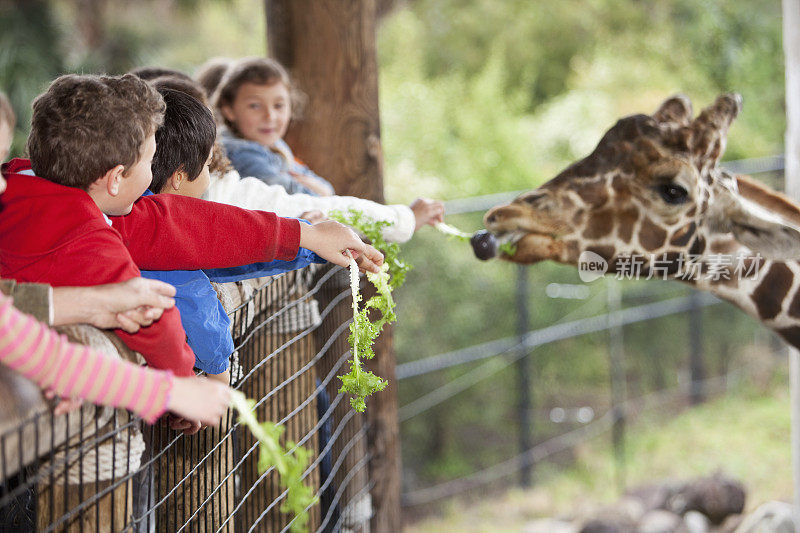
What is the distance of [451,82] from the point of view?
13617mm

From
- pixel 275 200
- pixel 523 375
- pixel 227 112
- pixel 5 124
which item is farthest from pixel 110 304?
pixel 523 375

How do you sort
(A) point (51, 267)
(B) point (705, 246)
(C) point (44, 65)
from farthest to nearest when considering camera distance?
1. (C) point (44, 65)
2. (B) point (705, 246)
3. (A) point (51, 267)

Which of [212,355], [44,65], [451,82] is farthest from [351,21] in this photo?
[451,82]

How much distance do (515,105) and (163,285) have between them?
12.8 m

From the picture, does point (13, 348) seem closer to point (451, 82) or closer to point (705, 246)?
point (705, 246)

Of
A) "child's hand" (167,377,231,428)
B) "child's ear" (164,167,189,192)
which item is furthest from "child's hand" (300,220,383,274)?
"child's hand" (167,377,231,428)

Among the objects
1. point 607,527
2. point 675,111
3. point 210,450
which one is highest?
point 675,111

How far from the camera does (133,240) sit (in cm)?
176

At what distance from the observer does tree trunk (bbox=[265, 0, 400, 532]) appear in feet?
11.0

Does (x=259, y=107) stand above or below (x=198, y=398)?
above

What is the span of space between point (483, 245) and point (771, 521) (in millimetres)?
3733

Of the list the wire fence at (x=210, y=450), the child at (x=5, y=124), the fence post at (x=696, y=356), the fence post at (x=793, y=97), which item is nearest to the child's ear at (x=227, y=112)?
the wire fence at (x=210, y=450)

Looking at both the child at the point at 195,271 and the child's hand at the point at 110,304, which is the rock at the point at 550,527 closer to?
the child at the point at 195,271

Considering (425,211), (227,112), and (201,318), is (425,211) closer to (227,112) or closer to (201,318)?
(227,112)
